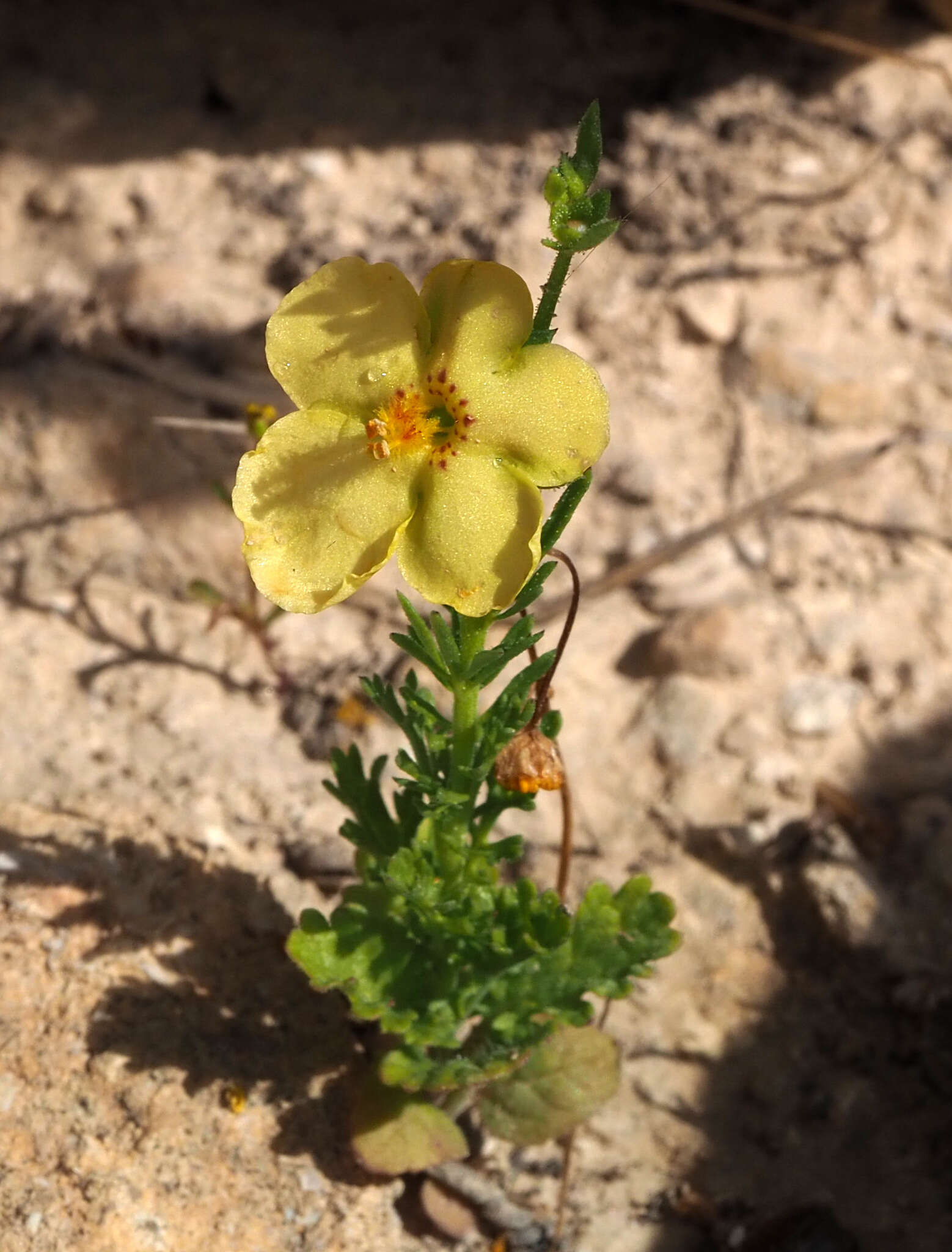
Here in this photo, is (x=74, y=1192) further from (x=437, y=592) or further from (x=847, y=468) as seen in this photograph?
(x=847, y=468)

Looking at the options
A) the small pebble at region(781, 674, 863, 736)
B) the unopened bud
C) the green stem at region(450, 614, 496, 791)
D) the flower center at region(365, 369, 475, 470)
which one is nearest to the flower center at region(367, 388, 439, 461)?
the flower center at region(365, 369, 475, 470)

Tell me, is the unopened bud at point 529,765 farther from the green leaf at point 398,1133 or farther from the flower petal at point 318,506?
the green leaf at point 398,1133

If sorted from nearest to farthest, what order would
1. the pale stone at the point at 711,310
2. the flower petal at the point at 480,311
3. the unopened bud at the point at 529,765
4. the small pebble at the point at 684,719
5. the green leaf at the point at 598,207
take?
the green leaf at the point at 598,207
the flower petal at the point at 480,311
the unopened bud at the point at 529,765
the small pebble at the point at 684,719
the pale stone at the point at 711,310

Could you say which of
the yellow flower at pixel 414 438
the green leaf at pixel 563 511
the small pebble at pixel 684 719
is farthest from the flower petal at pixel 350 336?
the small pebble at pixel 684 719

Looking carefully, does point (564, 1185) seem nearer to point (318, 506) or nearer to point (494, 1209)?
point (494, 1209)

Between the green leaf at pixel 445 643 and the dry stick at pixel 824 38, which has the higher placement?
the dry stick at pixel 824 38

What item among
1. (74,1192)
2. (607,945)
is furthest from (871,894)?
(74,1192)

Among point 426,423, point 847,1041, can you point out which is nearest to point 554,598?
point 847,1041
